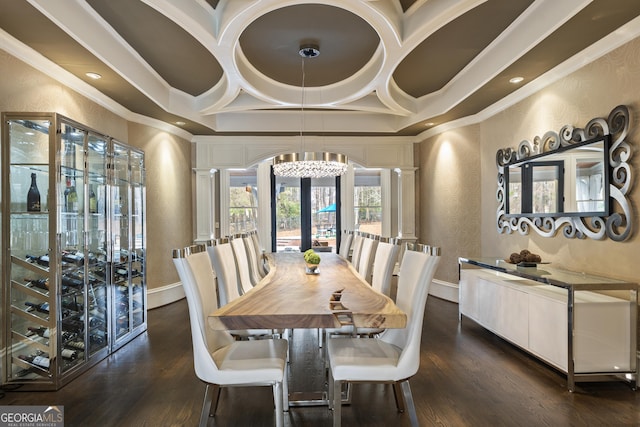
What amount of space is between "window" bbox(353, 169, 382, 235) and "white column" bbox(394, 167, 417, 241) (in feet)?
3.60

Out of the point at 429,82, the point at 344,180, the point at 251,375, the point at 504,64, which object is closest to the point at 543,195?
the point at 504,64

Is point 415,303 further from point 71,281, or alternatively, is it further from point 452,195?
point 452,195

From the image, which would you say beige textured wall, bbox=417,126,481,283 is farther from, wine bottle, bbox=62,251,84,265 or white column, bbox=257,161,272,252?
wine bottle, bbox=62,251,84,265

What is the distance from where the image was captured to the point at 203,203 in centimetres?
591

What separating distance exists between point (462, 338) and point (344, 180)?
418 centimetres

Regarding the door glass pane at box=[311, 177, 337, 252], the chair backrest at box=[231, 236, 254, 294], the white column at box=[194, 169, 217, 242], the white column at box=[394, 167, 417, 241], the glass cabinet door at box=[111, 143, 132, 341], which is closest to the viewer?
the chair backrest at box=[231, 236, 254, 294]

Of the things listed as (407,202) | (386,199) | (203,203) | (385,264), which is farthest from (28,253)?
(386,199)

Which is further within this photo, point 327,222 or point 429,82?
point 327,222

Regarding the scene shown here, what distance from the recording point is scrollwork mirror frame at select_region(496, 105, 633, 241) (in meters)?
2.61

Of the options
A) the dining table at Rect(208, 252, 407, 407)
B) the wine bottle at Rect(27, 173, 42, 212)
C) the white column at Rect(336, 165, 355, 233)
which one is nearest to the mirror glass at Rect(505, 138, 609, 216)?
the dining table at Rect(208, 252, 407, 407)

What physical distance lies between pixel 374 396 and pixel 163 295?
12.1 ft

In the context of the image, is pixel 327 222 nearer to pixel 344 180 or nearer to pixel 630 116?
pixel 344 180

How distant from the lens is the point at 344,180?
7.12 metres

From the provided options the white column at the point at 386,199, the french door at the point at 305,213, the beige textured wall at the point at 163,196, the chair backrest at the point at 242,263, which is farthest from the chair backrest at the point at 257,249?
the white column at the point at 386,199
